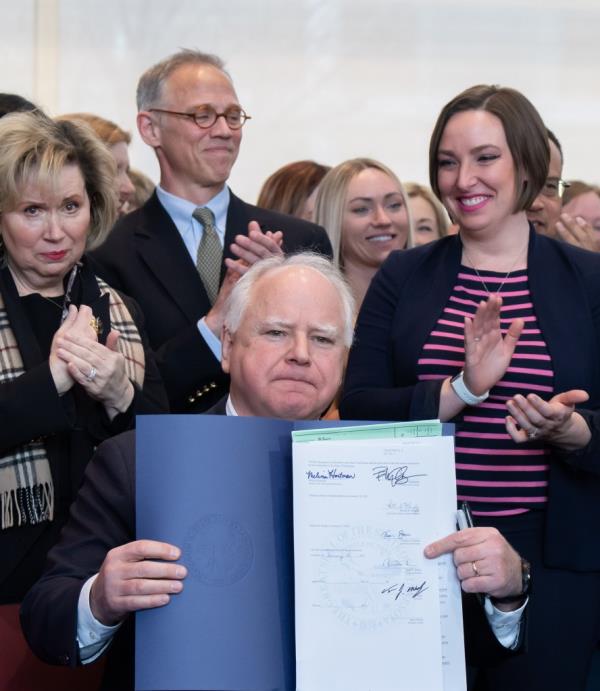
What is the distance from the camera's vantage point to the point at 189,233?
3.82 m

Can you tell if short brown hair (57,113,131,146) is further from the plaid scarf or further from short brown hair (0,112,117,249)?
the plaid scarf

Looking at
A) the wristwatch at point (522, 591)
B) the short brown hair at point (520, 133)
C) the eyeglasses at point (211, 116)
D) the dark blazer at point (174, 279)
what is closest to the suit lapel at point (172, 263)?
the dark blazer at point (174, 279)

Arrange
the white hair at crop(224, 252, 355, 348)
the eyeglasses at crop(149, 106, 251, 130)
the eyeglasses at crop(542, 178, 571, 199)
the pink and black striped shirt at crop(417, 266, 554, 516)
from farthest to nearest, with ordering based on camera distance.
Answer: the eyeglasses at crop(542, 178, 571, 199) < the eyeglasses at crop(149, 106, 251, 130) < the pink and black striped shirt at crop(417, 266, 554, 516) < the white hair at crop(224, 252, 355, 348)

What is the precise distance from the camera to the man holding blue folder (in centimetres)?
197

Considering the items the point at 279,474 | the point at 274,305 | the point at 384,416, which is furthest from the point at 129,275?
the point at 279,474

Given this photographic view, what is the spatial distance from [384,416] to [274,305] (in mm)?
647

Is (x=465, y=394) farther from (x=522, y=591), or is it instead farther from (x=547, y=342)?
(x=522, y=591)

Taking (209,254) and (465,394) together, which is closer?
(465,394)

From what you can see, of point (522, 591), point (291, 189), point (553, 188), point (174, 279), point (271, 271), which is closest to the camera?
point (522, 591)

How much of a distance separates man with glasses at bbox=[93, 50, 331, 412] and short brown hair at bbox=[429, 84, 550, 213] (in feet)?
2.13

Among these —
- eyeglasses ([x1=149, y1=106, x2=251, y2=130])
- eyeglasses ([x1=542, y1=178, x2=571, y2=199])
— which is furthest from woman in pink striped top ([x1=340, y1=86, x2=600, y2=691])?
eyeglasses ([x1=542, y1=178, x2=571, y2=199])

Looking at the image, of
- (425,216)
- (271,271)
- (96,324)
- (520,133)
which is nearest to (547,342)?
(520,133)

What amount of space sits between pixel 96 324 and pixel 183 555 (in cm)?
122

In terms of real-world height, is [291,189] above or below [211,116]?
above
